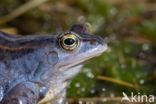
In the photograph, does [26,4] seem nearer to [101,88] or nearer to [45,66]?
[101,88]

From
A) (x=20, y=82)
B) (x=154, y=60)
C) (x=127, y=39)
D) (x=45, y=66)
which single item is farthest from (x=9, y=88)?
(x=127, y=39)

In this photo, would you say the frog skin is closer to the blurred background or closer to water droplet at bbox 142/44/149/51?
the blurred background

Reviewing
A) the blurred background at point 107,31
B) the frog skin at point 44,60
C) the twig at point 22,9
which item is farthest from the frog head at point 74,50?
the twig at point 22,9

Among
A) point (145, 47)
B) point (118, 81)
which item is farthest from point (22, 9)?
point (118, 81)

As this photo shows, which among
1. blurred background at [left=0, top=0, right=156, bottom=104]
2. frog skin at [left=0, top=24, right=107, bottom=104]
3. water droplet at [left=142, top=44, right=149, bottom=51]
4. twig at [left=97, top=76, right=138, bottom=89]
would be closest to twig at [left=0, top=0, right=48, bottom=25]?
blurred background at [left=0, top=0, right=156, bottom=104]

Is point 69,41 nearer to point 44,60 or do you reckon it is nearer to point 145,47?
point 44,60

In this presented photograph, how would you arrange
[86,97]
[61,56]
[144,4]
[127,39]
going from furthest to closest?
[144,4]
[127,39]
[86,97]
[61,56]
